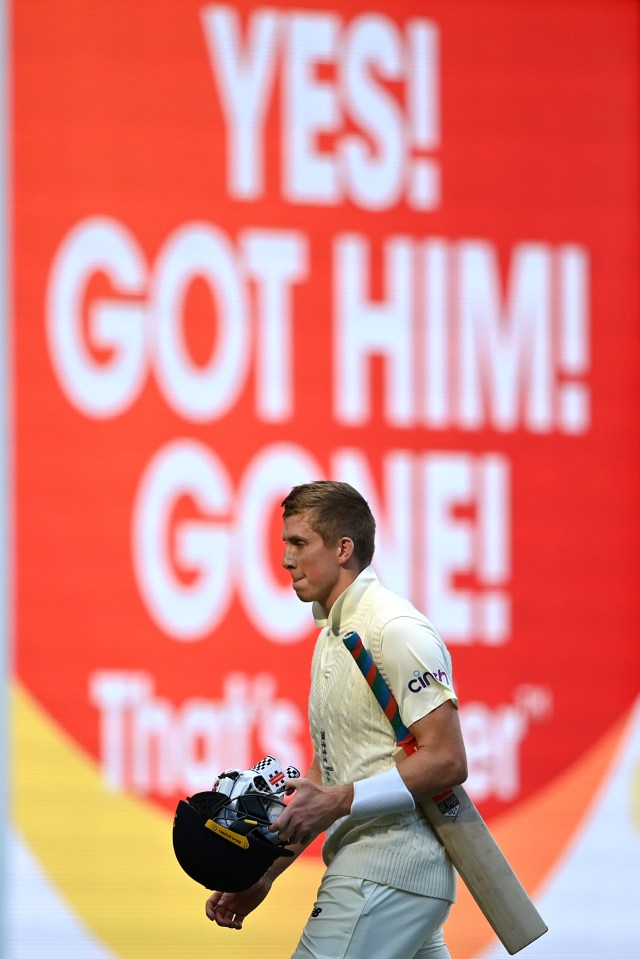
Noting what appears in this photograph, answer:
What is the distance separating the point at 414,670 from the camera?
3.36 m

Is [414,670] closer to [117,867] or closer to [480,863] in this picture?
[480,863]

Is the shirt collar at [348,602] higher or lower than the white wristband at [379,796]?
higher

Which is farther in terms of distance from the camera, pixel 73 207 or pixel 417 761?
pixel 73 207

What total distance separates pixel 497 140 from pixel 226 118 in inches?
43.4

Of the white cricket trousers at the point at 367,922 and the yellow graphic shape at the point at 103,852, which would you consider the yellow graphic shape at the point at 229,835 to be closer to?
the white cricket trousers at the point at 367,922

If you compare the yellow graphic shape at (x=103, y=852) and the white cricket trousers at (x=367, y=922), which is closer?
the white cricket trousers at (x=367, y=922)

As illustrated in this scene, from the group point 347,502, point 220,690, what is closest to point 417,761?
point 347,502

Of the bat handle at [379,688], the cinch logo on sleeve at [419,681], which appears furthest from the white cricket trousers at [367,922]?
the cinch logo on sleeve at [419,681]

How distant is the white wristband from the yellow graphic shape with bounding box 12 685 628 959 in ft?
Result: 8.37

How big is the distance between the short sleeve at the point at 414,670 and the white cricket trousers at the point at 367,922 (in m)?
0.40

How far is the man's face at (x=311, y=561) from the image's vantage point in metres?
3.60

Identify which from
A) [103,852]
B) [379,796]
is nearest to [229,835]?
[379,796]

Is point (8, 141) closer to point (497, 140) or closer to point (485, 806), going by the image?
point (497, 140)

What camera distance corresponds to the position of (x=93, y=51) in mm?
5879
